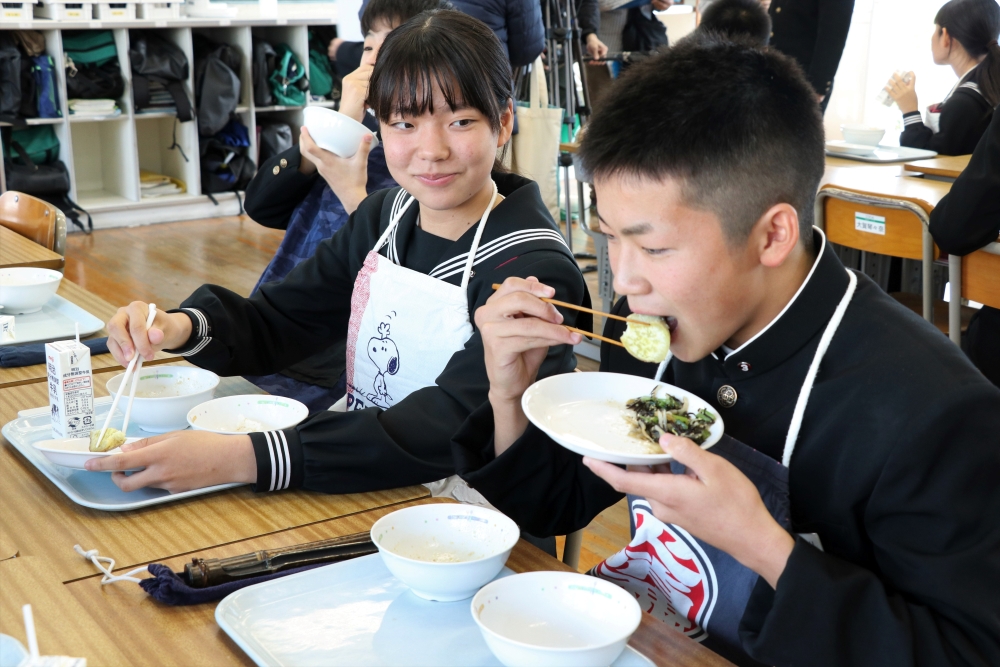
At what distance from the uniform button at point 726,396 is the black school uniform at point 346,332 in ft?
1.00

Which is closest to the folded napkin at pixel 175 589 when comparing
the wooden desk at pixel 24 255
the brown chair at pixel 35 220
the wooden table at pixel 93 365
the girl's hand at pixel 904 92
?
the wooden table at pixel 93 365

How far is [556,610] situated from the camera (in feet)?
3.06

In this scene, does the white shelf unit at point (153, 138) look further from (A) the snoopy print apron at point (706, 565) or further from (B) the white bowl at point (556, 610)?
(B) the white bowl at point (556, 610)

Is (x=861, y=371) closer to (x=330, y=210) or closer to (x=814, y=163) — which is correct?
(x=814, y=163)

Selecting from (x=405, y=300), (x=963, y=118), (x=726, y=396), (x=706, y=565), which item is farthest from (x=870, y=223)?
(x=706, y=565)

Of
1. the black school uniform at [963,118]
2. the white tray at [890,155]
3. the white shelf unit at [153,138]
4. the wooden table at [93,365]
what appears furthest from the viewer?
the white shelf unit at [153,138]

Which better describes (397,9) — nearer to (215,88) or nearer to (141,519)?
(141,519)

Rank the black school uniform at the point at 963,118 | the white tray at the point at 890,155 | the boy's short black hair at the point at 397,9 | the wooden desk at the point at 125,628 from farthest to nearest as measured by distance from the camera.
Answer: the black school uniform at the point at 963,118
the white tray at the point at 890,155
the boy's short black hair at the point at 397,9
the wooden desk at the point at 125,628

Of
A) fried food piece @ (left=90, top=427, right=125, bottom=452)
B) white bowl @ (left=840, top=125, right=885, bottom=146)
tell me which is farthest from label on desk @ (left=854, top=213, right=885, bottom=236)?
fried food piece @ (left=90, top=427, right=125, bottom=452)

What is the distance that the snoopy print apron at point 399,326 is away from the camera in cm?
154

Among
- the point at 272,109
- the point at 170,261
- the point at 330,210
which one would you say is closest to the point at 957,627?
the point at 330,210

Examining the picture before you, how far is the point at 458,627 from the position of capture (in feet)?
3.04

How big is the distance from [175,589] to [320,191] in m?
1.49

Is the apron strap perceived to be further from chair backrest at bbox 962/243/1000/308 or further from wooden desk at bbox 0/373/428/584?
chair backrest at bbox 962/243/1000/308
